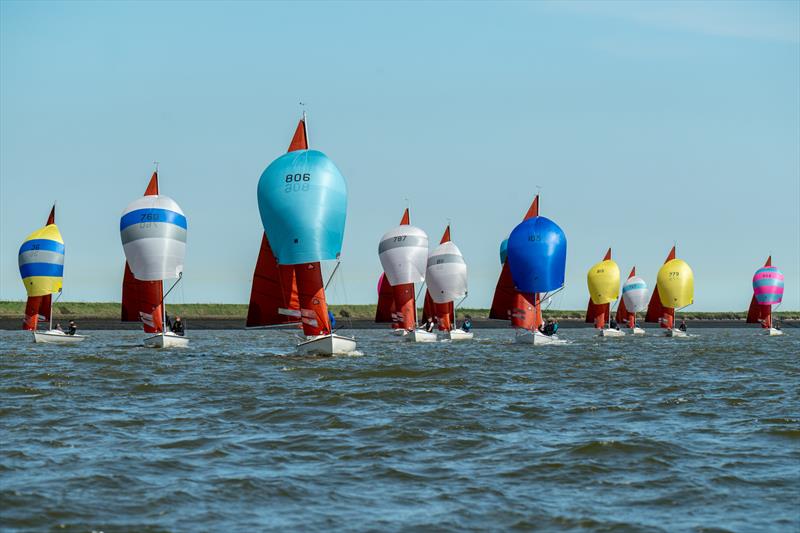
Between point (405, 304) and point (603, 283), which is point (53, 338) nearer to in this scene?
point (405, 304)

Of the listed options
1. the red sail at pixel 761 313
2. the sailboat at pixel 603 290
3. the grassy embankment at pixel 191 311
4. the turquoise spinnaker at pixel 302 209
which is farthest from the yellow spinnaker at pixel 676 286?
the turquoise spinnaker at pixel 302 209

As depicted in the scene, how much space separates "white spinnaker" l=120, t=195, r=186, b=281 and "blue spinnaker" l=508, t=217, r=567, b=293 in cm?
2118

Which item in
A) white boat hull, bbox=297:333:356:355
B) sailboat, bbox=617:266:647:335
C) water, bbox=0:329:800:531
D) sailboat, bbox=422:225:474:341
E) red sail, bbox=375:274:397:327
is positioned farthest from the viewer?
sailboat, bbox=617:266:647:335

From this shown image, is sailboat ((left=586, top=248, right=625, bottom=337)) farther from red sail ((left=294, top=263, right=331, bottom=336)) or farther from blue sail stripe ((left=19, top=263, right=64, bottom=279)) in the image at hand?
red sail ((left=294, top=263, right=331, bottom=336))

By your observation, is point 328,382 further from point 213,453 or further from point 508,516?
point 508,516

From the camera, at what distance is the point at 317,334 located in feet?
131

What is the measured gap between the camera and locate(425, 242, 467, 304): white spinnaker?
6875 centimetres

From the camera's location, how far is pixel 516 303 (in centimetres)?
6322

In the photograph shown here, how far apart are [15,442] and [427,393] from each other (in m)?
11.0

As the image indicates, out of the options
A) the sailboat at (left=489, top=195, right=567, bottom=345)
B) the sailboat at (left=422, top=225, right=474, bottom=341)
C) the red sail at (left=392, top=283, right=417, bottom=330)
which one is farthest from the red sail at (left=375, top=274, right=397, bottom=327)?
the sailboat at (left=489, top=195, right=567, bottom=345)

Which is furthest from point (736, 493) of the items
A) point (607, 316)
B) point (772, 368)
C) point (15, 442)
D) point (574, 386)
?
point (607, 316)

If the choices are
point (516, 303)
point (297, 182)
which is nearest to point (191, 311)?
point (516, 303)

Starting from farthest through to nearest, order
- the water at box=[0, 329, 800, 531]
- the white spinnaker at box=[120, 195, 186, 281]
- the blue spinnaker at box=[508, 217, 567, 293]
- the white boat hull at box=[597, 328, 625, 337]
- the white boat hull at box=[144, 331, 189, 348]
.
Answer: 1. the white boat hull at box=[597, 328, 625, 337]
2. the blue spinnaker at box=[508, 217, 567, 293]
3. the white boat hull at box=[144, 331, 189, 348]
4. the white spinnaker at box=[120, 195, 186, 281]
5. the water at box=[0, 329, 800, 531]

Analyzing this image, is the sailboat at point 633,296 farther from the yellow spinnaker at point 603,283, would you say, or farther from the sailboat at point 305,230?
the sailboat at point 305,230
